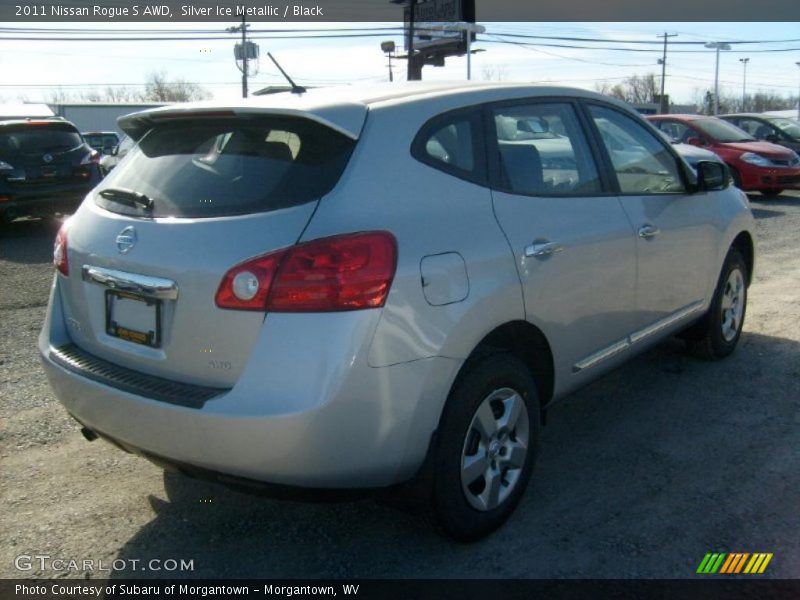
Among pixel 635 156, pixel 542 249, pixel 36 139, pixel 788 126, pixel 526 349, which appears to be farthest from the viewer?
pixel 788 126

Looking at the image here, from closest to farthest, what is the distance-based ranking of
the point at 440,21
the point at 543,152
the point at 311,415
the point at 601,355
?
the point at 311,415
the point at 543,152
the point at 601,355
the point at 440,21

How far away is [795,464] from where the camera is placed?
3822 millimetres

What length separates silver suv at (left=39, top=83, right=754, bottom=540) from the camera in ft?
8.42

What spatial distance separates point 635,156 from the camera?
4305 millimetres

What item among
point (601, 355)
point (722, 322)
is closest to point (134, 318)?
point (601, 355)

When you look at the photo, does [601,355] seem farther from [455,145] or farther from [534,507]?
[455,145]

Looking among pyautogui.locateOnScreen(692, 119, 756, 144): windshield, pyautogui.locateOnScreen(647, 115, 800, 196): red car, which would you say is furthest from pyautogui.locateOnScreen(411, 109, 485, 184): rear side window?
pyautogui.locateOnScreen(692, 119, 756, 144): windshield

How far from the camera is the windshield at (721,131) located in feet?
48.6

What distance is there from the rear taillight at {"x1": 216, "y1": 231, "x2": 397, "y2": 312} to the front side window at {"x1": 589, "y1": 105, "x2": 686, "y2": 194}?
1917 mm

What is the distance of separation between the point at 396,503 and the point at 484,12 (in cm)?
3183

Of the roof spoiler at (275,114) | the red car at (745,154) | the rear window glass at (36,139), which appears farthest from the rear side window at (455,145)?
the red car at (745,154)

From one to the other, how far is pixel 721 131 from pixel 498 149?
1327 cm

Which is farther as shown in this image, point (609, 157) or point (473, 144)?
point (609, 157)

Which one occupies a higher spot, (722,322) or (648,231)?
(648,231)
